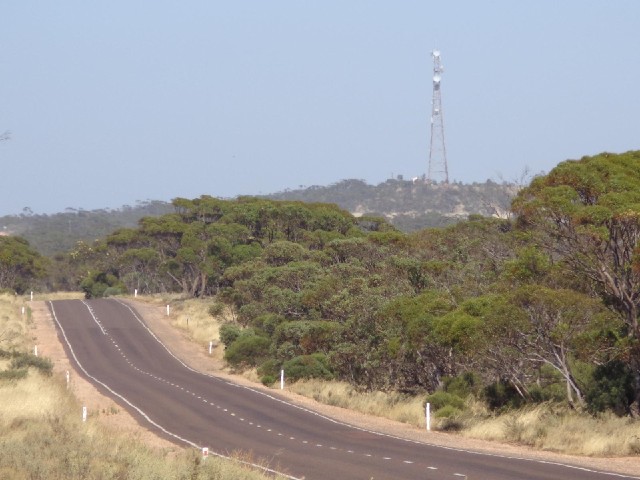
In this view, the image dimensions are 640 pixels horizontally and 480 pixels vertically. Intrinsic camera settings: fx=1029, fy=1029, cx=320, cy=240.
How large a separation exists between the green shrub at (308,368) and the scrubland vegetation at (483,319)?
0.20ft

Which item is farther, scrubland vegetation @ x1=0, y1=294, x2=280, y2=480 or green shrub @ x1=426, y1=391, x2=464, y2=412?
green shrub @ x1=426, y1=391, x2=464, y2=412

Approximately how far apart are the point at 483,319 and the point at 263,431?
19.5ft

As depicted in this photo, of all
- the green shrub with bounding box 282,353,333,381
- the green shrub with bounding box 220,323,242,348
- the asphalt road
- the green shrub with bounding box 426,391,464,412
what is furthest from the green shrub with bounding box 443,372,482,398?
the green shrub with bounding box 220,323,242,348

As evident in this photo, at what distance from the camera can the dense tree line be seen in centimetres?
2322

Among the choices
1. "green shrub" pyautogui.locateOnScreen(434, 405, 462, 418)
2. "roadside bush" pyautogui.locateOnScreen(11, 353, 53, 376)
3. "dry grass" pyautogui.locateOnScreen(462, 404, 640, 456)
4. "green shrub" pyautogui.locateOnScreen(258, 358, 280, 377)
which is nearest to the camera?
"dry grass" pyautogui.locateOnScreen(462, 404, 640, 456)

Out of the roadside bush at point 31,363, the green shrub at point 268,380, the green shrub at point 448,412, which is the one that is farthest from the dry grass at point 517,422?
the roadside bush at point 31,363

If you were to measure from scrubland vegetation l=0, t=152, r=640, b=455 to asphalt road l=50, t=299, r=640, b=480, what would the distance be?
2336 millimetres

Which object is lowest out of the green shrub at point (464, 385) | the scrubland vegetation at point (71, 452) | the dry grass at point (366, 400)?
the dry grass at point (366, 400)

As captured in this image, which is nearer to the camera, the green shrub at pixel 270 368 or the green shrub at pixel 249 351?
the green shrub at pixel 270 368

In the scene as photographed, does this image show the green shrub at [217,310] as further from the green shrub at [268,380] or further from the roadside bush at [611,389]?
the roadside bush at [611,389]

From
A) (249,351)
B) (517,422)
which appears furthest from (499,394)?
(249,351)

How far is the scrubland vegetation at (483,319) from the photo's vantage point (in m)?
22.9

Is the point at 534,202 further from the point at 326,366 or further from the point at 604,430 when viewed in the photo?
the point at 326,366

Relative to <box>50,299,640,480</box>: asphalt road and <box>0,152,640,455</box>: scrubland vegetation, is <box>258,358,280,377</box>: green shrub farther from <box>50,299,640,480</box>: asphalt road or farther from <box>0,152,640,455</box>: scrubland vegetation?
<box>50,299,640,480</box>: asphalt road
